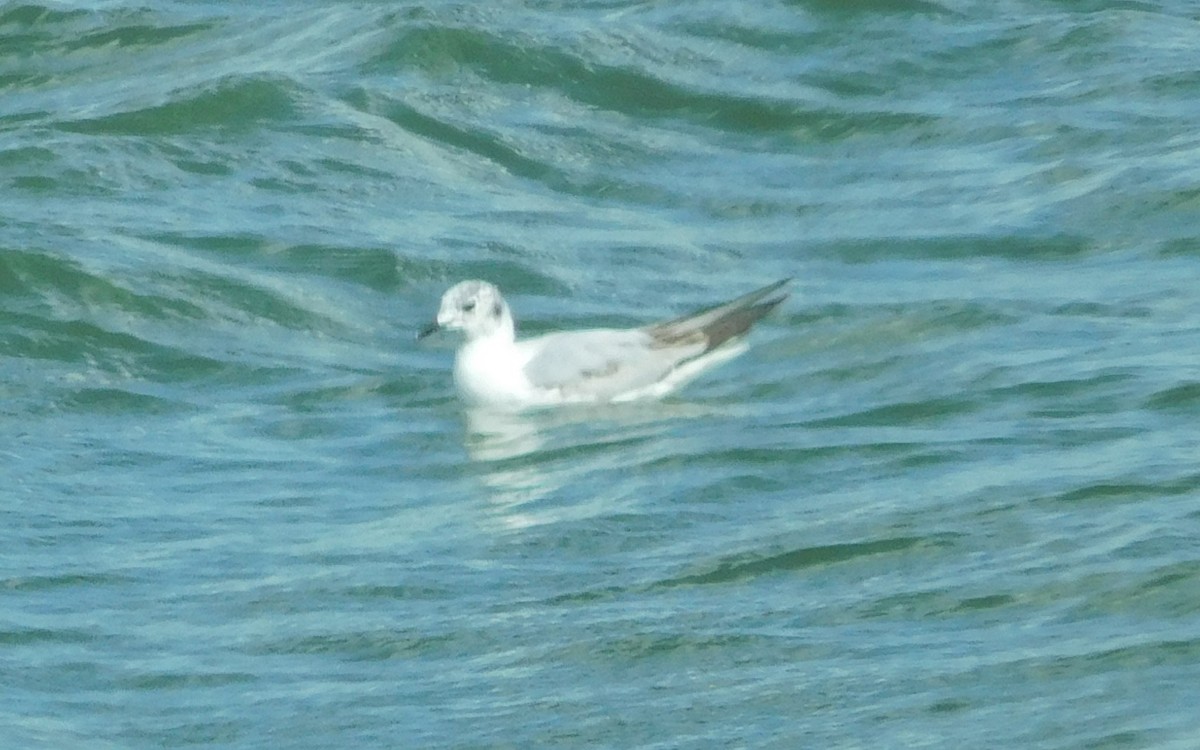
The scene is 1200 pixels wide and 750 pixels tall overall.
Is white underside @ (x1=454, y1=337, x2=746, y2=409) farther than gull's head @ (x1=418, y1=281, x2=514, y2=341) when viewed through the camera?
No

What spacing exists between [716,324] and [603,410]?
686 mm

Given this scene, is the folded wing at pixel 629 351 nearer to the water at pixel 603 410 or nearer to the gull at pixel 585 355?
the gull at pixel 585 355

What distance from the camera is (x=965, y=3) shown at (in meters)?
19.5

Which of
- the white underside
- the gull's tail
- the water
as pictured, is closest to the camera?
the water

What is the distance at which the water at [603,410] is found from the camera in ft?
28.2

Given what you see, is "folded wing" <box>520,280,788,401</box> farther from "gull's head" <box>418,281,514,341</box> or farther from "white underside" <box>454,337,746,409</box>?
"gull's head" <box>418,281,514,341</box>

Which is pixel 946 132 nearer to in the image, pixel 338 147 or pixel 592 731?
pixel 338 147

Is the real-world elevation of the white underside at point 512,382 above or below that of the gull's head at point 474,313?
below

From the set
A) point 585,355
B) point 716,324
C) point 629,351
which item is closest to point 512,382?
point 585,355

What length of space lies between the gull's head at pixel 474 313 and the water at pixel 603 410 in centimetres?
37

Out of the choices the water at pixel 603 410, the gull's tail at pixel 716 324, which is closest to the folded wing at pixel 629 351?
the gull's tail at pixel 716 324

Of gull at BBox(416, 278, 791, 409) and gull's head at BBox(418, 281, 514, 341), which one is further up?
gull's head at BBox(418, 281, 514, 341)

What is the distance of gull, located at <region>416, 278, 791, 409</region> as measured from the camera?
12.5m

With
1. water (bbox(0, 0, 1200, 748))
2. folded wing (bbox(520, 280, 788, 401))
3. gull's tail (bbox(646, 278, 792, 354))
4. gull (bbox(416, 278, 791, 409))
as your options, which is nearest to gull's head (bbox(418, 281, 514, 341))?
gull (bbox(416, 278, 791, 409))
